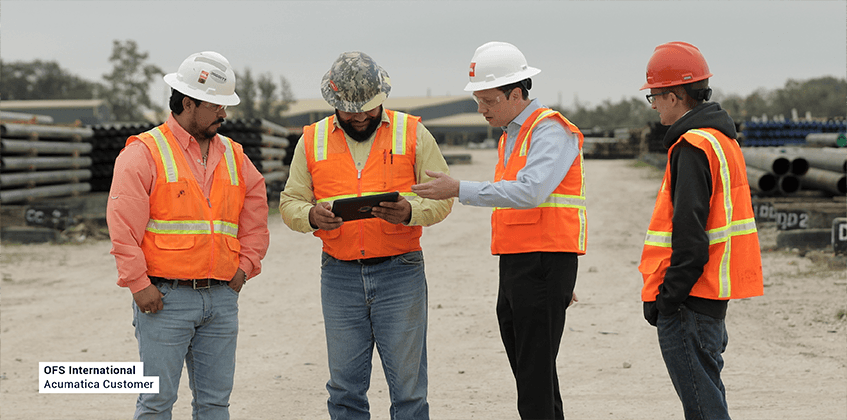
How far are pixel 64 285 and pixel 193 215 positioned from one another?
8.35m

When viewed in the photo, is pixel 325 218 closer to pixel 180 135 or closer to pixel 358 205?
pixel 358 205

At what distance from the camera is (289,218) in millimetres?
3764

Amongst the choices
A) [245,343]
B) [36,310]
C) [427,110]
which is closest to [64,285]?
[36,310]

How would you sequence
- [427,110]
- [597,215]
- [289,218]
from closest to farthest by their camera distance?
[289,218] < [597,215] < [427,110]

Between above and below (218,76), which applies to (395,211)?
below

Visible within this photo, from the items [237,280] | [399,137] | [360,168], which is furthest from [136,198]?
[399,137]

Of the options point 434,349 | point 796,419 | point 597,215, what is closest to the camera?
point 796,419

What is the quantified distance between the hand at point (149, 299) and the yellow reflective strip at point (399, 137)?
1.37 m

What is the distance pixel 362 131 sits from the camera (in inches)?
147

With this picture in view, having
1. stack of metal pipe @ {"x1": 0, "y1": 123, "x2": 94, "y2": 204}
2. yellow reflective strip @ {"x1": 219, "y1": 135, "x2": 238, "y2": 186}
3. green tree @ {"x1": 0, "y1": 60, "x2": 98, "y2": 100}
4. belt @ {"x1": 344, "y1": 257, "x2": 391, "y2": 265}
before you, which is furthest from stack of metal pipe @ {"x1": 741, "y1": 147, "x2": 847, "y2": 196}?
green tree @ {"x1": 0, "y1": 60, "x2": 98, "y2": 100}

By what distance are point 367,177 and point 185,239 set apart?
0.96m

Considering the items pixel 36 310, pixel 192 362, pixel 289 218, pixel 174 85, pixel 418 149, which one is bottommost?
pixel 36 310

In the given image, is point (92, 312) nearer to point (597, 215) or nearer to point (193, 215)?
point (193, 215)

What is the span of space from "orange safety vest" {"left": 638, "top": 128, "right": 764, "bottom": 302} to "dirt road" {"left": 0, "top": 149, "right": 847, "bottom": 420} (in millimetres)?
2184
